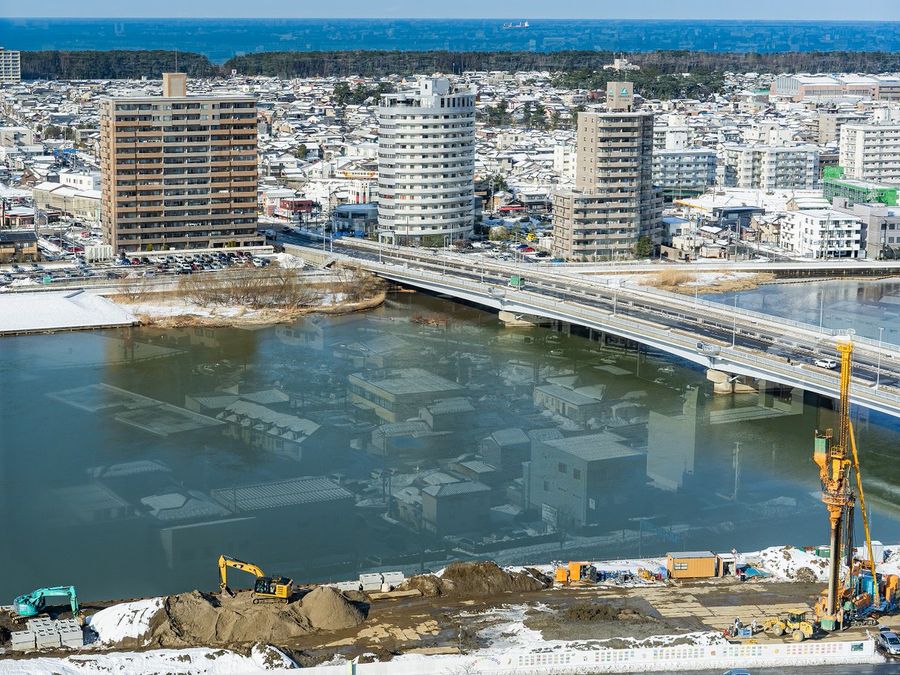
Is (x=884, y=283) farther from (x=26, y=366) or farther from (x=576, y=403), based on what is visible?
(x=26, y=366)

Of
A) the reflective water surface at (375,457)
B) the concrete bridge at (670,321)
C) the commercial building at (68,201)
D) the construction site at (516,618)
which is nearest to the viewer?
the construction site at (516,618)

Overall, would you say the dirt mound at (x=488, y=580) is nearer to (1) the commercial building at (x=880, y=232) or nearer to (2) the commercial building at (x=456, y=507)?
(2) the commercial building at (x=456, y=507)

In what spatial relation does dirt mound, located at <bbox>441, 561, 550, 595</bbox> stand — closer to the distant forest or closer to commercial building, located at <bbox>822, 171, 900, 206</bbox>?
commercial building, located at <bbox>822, 171, 900, 206</bbox>

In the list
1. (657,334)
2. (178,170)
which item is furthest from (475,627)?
(178,170)

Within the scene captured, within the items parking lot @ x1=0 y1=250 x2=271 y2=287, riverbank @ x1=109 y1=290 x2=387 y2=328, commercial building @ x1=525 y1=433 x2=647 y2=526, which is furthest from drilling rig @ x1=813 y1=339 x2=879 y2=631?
parking lot @ x1=0 y1=250 x2=271 y2=287

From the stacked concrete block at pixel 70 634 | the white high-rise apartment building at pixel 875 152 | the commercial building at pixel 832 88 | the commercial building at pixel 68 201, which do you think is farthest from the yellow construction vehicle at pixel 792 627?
the commercial building at pixel 832 88
